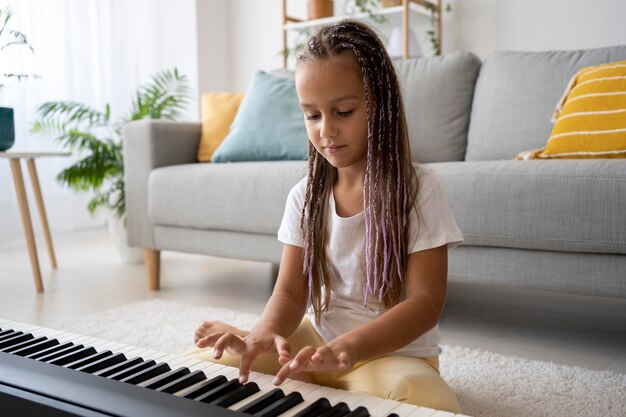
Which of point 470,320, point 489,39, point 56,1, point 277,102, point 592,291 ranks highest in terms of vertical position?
point 56,1

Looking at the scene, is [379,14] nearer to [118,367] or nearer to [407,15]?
[407,15]

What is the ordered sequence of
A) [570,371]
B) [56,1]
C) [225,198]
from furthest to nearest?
[56,1], [225,198], [570,371]

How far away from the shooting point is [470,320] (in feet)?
6.47

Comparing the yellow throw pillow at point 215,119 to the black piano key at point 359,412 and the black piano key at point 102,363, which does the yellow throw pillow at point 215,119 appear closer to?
the black piano key at point 102,363

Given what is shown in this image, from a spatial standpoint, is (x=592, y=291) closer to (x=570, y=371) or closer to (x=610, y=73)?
A: (x=570, y=371)

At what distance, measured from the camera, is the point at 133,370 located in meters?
0.68

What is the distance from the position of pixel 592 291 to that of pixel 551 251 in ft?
0.44

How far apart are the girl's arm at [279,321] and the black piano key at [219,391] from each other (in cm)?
5

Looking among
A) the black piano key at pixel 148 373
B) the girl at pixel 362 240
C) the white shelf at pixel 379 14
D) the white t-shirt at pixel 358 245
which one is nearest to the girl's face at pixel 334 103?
the girl at pixel 362 240

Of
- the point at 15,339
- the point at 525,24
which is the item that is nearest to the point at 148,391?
the point at 15,339

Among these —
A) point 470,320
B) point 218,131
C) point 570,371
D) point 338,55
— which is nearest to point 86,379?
point 338,55

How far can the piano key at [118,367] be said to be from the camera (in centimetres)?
67

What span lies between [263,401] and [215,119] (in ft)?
7.67

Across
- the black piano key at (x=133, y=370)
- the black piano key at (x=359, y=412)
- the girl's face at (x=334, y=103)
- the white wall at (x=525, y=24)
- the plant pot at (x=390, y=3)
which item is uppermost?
the plant pot at (x=390, y=3)
